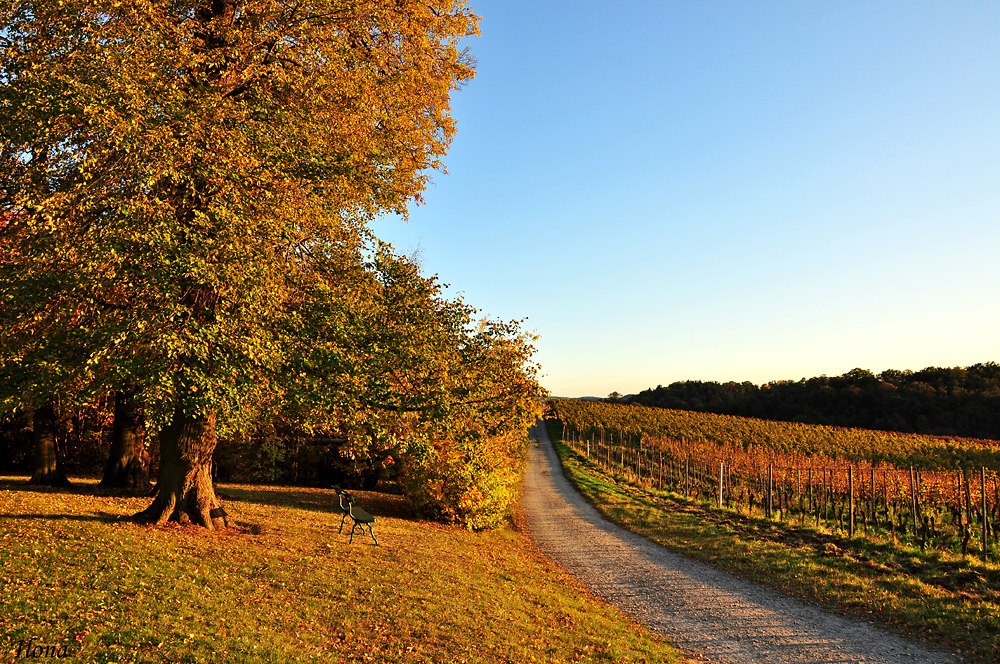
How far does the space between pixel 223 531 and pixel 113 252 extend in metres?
6.64

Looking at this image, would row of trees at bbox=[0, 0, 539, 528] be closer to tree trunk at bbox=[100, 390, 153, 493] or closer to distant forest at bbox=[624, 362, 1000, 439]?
Result: tree trunk at bbox=[100, 390, 153, 493]

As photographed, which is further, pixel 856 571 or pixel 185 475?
pixel 856 571

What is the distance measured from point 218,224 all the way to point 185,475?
5954 mm

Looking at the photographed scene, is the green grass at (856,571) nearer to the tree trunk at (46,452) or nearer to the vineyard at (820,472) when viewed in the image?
the vineyard at (820,472)

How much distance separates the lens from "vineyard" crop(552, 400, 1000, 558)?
2038cm

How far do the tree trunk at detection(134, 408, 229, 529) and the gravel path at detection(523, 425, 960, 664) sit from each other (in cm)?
941

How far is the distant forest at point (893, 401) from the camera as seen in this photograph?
72.5 meters

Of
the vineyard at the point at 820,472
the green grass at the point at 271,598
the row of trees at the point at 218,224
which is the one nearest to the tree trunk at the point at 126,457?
the green grass at the point at 271,598

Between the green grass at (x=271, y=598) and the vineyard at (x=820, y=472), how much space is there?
13151 mm

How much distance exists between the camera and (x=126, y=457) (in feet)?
58.1

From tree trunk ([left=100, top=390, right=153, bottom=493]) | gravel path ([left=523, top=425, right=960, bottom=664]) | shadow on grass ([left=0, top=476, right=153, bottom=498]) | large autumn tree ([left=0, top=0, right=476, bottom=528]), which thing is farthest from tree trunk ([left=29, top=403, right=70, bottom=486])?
gravel path ([left=523, top=425, right=960, bottom=664])

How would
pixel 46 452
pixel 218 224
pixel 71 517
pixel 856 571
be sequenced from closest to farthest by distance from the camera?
pixel 218 224 → pixel 71 517 → pixel 856 571 → pixel 46 452

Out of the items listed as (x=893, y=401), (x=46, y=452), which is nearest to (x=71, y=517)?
(x=46, y=452)

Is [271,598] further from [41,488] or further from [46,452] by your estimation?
[46,452]
